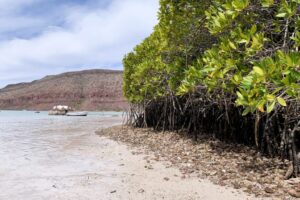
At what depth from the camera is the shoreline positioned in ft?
13.0

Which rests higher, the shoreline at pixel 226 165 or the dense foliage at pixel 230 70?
the dense foliage at pixel 230 70

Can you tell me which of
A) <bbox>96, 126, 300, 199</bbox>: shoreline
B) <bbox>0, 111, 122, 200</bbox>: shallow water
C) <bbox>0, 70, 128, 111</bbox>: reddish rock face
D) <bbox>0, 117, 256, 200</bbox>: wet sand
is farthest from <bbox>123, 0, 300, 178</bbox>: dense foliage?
<bbox>0, 70, 128, 111</bbox>: reddish rock face

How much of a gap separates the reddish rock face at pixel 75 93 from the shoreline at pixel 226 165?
6256 centimetres

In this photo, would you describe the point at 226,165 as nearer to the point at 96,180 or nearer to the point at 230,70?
the point at 230,70

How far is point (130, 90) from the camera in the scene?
1492cm

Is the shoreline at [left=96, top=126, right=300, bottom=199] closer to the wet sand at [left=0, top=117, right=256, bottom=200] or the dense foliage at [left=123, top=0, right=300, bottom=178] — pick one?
the wet sand at [left=0, top=117, right=256, bottom=200]

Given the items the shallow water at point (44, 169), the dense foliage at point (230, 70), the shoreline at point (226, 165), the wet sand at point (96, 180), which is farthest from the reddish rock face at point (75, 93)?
the wet sand at point (96, 180)

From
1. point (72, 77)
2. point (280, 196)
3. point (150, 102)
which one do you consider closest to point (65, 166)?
point (280, 196)

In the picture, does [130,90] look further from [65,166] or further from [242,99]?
[242,99]

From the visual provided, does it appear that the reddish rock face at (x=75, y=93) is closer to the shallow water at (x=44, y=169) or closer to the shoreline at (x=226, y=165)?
the shallow water at (x=44, y=169)

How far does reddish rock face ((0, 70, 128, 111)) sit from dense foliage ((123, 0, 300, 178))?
59619 millimetres

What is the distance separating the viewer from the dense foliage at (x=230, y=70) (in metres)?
2.87

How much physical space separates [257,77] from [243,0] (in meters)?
1.23

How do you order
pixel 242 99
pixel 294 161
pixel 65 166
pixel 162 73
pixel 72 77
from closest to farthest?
pixel 242 99, pixel 294 161, pixel 65 166, pixel 162 73, pixel 72 77
